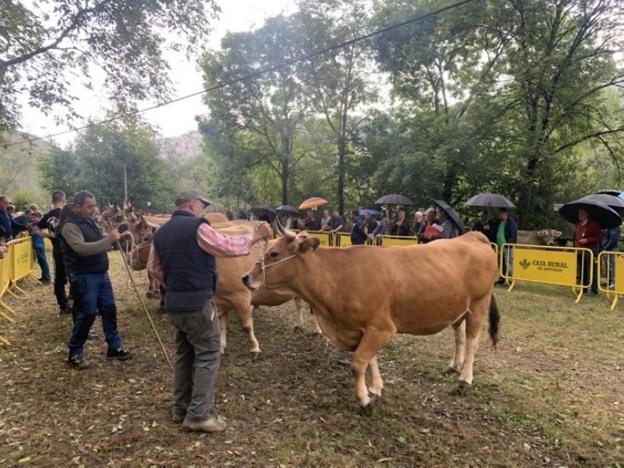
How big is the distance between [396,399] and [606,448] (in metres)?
1.92

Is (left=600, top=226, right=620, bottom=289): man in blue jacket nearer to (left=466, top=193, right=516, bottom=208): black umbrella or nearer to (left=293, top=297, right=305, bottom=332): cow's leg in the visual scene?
(left=466, top=193, right=516, bottom=208): black umbrella

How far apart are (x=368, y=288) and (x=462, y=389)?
169 cm

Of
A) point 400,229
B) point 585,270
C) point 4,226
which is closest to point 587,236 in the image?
point 585,270

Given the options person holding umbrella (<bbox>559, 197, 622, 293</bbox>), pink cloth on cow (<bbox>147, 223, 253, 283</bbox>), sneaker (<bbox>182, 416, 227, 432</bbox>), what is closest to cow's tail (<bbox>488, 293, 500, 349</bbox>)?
pink cloth on cow (<bbox>147, 223, 253, 283</bbox>)

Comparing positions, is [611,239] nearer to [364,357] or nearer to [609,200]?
[609,200]

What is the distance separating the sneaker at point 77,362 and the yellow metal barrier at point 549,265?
9610mm

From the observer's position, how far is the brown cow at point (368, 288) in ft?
14.6

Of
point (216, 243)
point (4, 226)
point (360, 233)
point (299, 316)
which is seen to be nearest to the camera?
point (216, 243)

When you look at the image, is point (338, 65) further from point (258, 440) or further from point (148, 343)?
point (258, 440)

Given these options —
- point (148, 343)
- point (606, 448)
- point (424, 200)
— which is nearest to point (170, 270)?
A: point (148, 343)

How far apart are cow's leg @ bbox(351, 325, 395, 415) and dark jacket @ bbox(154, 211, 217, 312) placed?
62.8 inches

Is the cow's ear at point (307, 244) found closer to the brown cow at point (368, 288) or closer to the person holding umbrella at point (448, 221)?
the brown cow at point (368, 288)

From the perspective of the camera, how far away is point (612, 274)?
10.3 meters

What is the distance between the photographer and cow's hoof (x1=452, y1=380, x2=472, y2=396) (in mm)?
4934
